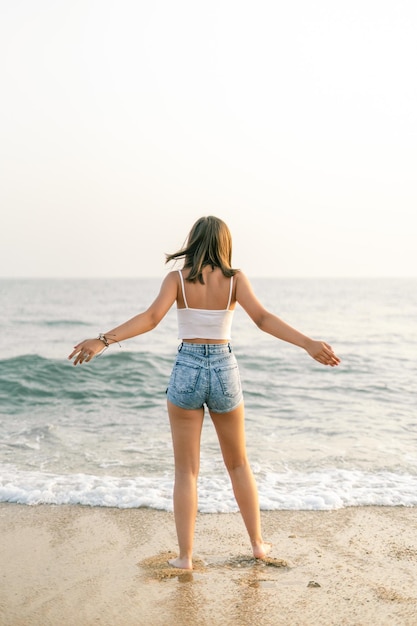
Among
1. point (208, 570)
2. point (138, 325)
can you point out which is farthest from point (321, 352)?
point (208, 570)

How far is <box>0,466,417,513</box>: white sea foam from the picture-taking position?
516 cm

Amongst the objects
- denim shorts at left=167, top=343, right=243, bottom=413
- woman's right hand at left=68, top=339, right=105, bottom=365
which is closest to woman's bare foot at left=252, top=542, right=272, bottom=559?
denim shorts at left=167, top=343, right=243, bottom=413

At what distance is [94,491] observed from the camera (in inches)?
212

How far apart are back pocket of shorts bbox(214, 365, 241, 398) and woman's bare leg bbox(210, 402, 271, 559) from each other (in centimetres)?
13

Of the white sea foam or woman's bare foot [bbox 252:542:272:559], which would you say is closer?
woman's bare foot [bbox 252:542:272:559]

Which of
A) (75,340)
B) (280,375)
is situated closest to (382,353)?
(280,375)

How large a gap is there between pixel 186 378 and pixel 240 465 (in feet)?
2.22

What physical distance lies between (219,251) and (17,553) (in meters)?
2.30

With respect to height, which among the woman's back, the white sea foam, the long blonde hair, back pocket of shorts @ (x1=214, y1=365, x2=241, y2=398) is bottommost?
the white sea foam

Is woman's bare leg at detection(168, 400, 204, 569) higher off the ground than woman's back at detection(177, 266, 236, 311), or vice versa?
woman's back at detection(177, 266, 236, 311)

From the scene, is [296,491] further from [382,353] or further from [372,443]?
[382,353]

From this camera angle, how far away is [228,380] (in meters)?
3.70

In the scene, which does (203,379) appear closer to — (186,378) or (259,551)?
(186,378)

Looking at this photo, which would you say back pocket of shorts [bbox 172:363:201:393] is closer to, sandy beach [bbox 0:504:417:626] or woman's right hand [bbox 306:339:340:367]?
woman's right hand [bbox 306:339:340:367]
